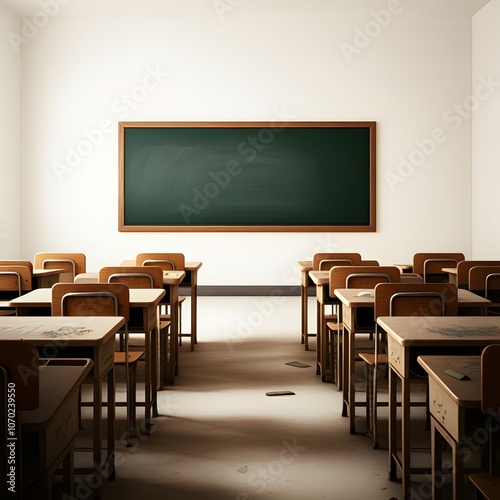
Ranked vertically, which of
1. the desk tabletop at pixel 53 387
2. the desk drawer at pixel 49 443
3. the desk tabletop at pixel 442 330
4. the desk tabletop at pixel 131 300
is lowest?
the desk drawer at pixel 49 443

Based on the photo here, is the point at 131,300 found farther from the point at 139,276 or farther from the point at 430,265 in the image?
the point at 430,265

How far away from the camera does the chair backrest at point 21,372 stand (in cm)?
164

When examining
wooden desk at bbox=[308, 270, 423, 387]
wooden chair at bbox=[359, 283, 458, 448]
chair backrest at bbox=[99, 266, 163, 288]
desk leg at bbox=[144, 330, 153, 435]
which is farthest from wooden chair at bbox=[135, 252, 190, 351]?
wooden chair at bbox=[359, 283, 458, 448]

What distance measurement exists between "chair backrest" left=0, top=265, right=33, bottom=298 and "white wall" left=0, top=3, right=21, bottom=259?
459cm

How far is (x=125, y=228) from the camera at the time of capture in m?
9.98

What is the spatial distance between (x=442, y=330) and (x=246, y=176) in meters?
7.47

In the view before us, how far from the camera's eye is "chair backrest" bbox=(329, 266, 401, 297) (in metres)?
4.36

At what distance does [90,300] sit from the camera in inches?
136

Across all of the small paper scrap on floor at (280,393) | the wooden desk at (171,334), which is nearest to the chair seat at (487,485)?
the small paper scrap on floor at (280,393)

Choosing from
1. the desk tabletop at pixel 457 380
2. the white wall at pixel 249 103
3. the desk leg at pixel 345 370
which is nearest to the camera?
the desk tabletop at pixel 457 380

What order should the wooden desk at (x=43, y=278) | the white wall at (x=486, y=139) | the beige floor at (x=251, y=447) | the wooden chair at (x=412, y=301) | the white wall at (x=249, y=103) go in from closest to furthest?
the beige floor at (x=251, y=447)
the wooden chair at (x=412, y=301)
the wooden desk at (x=43, y=278)
the white wall at (x=486, y=139)
the white wall at (x=249, y=103)

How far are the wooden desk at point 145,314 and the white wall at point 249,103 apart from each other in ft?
19.8

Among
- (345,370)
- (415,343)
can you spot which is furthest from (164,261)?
(415,343)

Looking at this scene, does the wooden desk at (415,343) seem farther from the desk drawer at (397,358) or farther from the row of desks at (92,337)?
the row of desks at (92,337)
